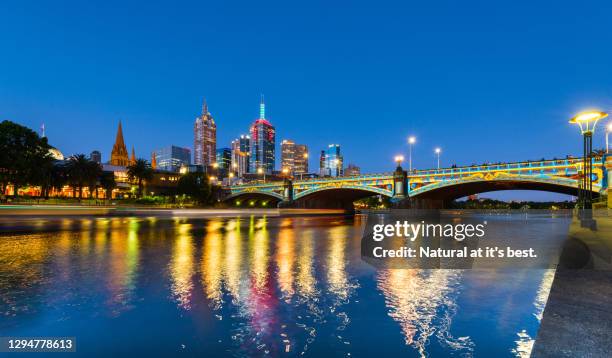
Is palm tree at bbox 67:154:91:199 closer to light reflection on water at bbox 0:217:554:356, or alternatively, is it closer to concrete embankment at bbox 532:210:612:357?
light reflection on water at bbox 0:217:554:356

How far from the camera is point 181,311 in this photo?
539cm

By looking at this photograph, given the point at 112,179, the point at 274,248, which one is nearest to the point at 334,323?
the point at 274,248

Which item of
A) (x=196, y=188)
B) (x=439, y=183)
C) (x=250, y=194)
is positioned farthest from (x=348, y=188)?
(x=250, y=194)

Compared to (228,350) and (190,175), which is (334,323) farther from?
(190,175)

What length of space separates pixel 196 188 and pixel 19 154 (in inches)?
1751

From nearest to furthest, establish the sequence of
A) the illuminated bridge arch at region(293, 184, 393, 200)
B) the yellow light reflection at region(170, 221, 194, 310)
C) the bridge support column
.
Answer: the yellow light reflection at region(170, 221, 194, 310)
the illuminated bridge arch at region(293, 184, 393, 200)
the bridge support column

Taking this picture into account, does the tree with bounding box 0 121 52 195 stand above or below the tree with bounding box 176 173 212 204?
above

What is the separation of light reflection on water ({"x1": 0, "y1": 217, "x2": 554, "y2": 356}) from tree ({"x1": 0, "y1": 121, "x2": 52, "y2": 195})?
54342 millimetres

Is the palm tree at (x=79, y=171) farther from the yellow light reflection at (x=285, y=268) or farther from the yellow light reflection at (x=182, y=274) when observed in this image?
the yellow light reflection at (x=285, y=268)

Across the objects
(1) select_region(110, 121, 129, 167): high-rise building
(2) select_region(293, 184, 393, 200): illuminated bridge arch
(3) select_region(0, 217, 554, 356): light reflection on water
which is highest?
(1) select_region(110, 121, 129, 167): high-rise building

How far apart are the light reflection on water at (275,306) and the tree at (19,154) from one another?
54.3 metres

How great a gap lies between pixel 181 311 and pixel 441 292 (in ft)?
15.3

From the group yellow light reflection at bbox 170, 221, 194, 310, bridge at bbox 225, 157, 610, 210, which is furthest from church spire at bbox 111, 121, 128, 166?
yellow light reflection at bbox 170, 221, 194, 310

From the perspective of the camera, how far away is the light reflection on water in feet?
14.1
